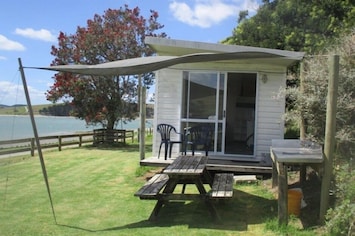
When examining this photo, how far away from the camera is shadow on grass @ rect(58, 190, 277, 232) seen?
4.81m

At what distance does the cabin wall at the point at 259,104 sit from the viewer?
856 centimetres

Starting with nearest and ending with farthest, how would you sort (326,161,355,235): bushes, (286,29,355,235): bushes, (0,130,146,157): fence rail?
(326,161,355,235): bushes, (286,29,355,235): bushes, (0,130,146,157): fence rail

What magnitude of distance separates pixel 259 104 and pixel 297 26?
340 inches

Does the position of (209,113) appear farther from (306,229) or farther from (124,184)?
(306,229)

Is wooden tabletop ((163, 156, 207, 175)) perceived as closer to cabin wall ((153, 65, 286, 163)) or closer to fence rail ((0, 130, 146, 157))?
fence rail ((0, 130, 146, 157))

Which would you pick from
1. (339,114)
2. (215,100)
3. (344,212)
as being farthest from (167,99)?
(344,212)

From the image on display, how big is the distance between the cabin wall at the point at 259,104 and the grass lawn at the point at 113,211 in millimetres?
1418

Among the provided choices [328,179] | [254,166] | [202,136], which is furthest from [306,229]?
[202,136]

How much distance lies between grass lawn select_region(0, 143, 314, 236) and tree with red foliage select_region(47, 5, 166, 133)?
805 centimetres

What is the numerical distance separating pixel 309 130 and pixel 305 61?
1272 millimetres

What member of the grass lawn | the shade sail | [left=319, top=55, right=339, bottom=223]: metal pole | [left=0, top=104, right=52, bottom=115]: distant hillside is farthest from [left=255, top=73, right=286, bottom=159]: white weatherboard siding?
[left=0, top=104, right=52, bottom=115]: distant hillside

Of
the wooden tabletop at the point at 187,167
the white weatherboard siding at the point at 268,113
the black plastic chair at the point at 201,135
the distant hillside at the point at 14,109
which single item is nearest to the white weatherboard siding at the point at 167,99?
the black plastic chair at the point at 201,135

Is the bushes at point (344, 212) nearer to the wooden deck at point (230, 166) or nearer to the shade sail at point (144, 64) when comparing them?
the shade sail at point (144, 64)

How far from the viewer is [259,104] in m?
8.66
